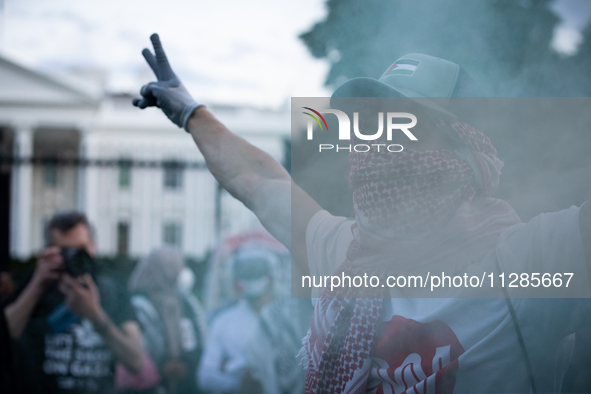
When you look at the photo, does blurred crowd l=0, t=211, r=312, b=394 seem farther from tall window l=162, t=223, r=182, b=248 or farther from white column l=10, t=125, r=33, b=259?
tall window l=162, t=223, r=182, b=248

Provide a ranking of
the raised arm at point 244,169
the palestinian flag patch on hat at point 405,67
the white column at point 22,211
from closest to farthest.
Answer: the palestinian flag patch on hat at point 405,67 → the raised arm at point 244,169 → the white column at point 22,211

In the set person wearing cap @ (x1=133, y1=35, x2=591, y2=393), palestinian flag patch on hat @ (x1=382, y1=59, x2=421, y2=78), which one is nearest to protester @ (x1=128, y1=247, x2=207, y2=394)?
person wearing cap @ (x1=133, y1=35, x2=591, y2=393)

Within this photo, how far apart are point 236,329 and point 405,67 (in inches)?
117

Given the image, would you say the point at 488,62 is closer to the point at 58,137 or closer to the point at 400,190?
the point at 400,190

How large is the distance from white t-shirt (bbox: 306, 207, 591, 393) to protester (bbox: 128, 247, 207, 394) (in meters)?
3.04

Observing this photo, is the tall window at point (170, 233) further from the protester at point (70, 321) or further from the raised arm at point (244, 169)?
the raised arm at point (244, 169)

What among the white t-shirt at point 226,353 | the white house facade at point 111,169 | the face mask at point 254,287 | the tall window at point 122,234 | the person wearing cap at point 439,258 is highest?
the white house facade at point 111,169

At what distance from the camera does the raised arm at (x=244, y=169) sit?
1.46 m

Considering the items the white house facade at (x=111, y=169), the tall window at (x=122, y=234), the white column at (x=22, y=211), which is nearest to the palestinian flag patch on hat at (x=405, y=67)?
the white house facade at (x=111, y=169)

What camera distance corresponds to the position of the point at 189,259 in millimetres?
6840

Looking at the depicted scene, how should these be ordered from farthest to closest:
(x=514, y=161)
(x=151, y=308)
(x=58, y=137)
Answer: (x=58, y=137)
(x=151, y=308)
(x=514, y=161)

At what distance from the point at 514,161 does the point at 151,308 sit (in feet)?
10.4

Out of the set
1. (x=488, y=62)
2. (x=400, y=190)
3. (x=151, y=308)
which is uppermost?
(x=488, y=62)

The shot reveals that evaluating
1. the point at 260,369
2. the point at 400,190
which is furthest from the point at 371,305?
the point at 260,369
